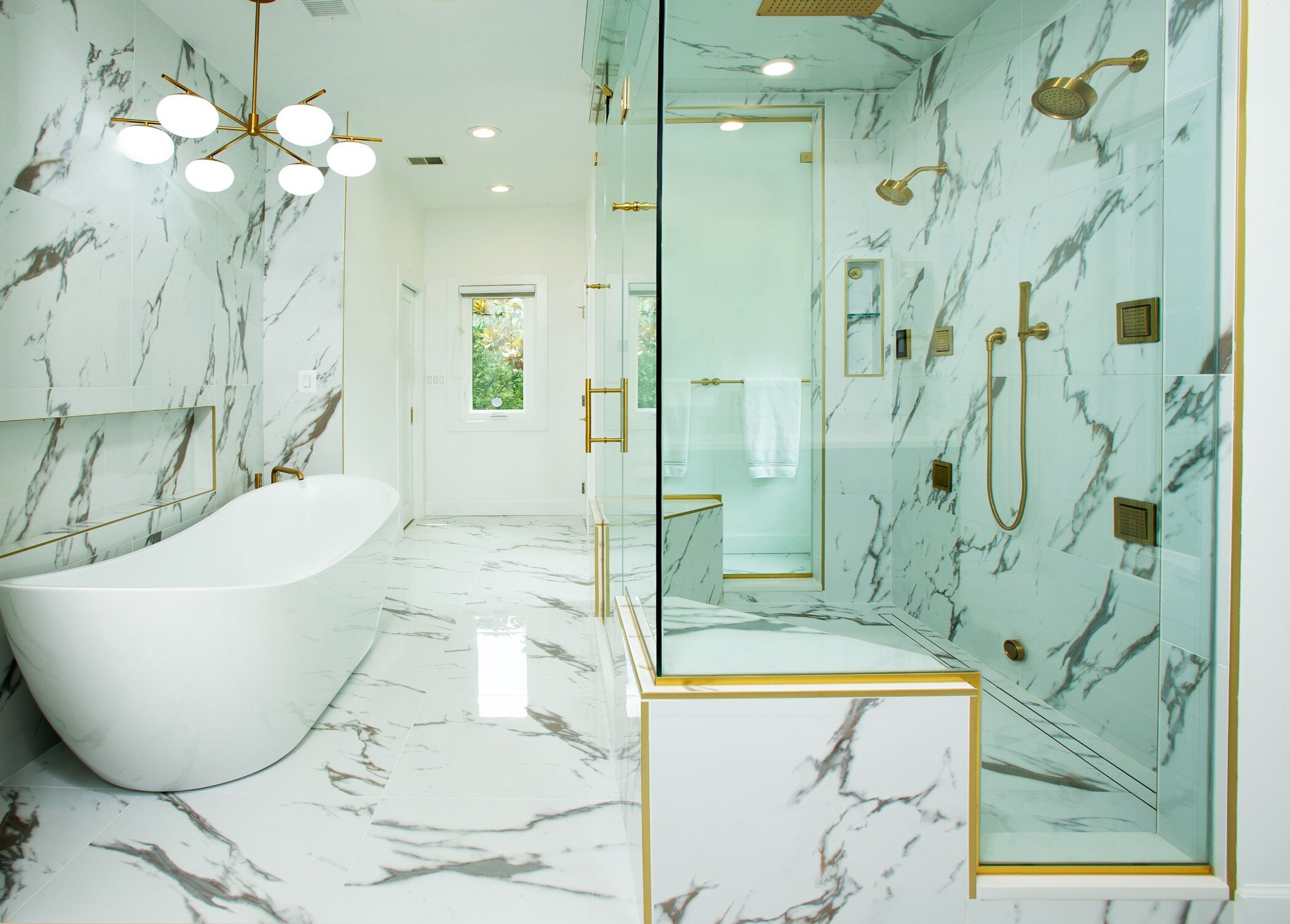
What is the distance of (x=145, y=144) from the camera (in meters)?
2.28

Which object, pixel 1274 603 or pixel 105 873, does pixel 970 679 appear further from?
pixel 105 873

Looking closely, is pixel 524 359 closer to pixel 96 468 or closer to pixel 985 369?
pixel 96 468

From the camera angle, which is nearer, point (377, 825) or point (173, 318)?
point (377, 825)

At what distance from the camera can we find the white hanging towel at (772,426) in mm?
1267

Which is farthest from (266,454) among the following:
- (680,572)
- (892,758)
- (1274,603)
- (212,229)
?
(1274,603)

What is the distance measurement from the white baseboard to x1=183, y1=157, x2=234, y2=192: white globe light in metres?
3.76

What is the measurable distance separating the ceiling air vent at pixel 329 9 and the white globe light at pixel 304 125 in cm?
76

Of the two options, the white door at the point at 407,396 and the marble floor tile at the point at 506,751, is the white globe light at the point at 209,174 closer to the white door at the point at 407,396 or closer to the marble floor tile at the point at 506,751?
the marble floor tile at the point at 506,751

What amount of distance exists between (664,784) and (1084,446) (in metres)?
0.92

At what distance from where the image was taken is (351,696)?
99.6 inches

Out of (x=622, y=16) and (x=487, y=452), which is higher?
(x=622, y=16)

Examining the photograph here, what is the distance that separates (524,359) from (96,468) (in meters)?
3.84

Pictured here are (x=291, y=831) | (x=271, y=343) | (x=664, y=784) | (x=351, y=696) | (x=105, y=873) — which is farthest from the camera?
(x=271, y=343)

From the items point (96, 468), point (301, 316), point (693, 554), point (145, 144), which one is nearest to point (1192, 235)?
point (693, 554)
